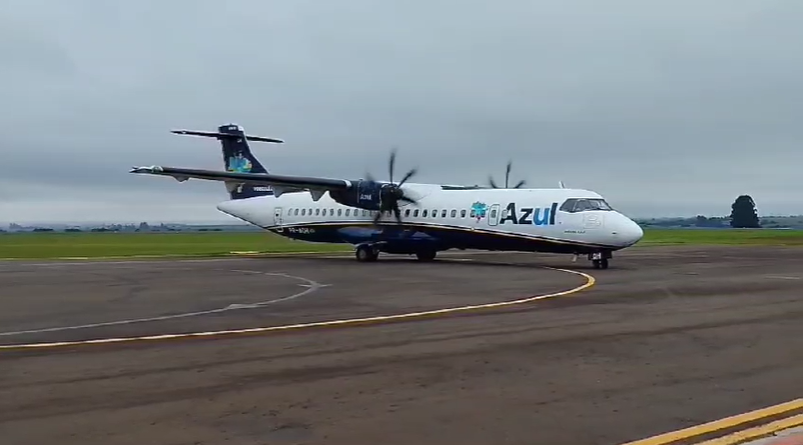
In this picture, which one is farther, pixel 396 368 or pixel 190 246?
pixel 190 246

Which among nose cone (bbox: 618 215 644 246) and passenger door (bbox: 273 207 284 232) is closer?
nose cone (bbox: 618 215 644 246)

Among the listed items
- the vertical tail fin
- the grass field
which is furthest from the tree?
the vertical tail fin

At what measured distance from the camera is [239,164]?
124 feet

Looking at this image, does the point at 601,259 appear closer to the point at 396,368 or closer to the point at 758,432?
the point at 396,368

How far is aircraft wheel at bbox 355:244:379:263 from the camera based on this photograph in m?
32.1

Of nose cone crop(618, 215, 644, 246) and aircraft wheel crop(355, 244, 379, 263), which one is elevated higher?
nose cone crop(618, 215, 644, 246)

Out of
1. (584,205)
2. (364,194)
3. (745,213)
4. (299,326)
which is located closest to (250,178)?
(364,194)

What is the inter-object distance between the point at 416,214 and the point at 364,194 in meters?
2.16

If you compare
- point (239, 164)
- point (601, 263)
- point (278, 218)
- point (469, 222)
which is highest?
point (239, 164)

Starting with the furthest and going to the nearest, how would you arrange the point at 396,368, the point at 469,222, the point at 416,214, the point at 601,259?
1. the point at 416,214
2. the point at 469,222
3. the point at 601,259
4. the point at 396,368

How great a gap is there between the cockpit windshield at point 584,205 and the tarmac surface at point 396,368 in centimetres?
943

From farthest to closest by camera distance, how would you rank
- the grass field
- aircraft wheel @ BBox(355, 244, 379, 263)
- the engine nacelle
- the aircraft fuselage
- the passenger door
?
the grass field < the passenger door < aircraft wheel @ BBox(355, 244, 379, 263) < the engine nacelle < the aircraft fuselage

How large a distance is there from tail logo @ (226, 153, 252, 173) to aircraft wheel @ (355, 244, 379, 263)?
8.33 metres

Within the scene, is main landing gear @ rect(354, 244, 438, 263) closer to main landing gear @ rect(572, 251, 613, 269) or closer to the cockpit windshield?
the cockpit windshield
